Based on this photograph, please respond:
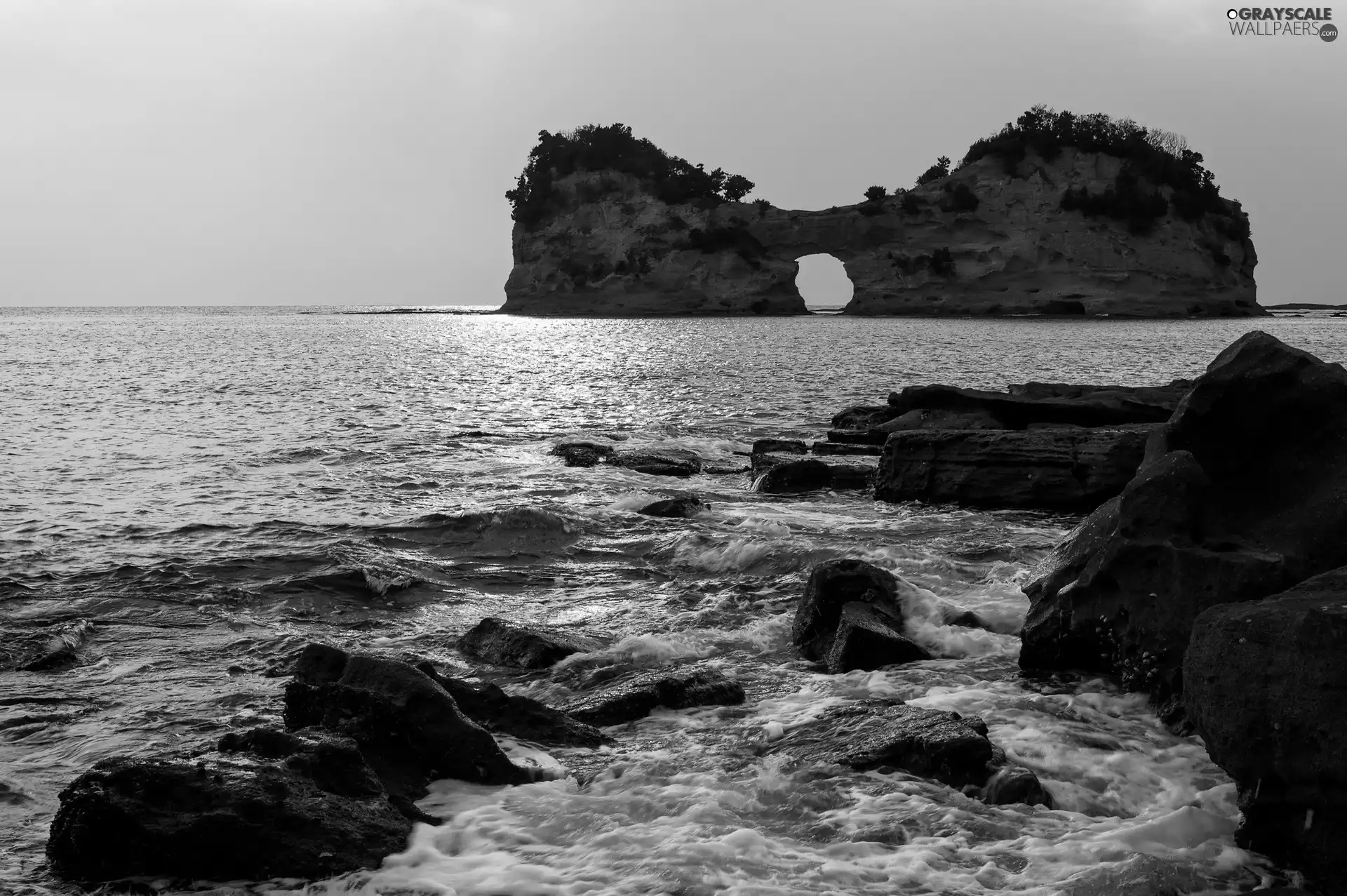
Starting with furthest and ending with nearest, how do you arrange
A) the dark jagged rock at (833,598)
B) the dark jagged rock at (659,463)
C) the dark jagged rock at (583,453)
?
1. the dark jagged rock at (583,453)
2. the dark jagged rock at (659,463)
3. the dark jagged rock at (833,598)

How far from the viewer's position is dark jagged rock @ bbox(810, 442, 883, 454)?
20.2m

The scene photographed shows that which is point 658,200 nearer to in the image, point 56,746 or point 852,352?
point 852,352

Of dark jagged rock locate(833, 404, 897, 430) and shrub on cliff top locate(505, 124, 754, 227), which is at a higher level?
shrub on cliff top locate(505, 124, 754, 227)

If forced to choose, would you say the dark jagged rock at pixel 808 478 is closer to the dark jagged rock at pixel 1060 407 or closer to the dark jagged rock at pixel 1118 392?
the dark jagged rock at pixel 1060 407

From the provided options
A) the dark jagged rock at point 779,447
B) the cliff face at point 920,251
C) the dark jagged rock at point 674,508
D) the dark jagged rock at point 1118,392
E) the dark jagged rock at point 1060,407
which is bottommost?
the dark jagged rock at point 674,508

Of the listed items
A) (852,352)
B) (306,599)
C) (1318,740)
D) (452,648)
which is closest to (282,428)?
(306,599)

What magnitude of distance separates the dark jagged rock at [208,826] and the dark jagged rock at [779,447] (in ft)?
50.2

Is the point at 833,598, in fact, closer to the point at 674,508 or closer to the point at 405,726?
the point at 405,726

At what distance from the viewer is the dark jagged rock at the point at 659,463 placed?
60.3 feet

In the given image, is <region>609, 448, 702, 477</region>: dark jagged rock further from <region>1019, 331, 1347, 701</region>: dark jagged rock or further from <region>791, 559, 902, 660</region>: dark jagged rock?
<region>1019, 331, 1347, 701</region>: dark jagged rock

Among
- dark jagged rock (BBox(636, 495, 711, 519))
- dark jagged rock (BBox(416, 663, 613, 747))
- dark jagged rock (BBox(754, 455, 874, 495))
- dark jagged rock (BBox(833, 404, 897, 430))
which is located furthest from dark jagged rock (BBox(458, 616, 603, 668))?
dark jagged rock (BBox(833, 404, 897, 430))

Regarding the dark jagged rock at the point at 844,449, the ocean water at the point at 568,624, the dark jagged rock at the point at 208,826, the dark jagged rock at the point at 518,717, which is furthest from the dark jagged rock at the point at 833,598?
the dark jagged rock at the point at 844,449

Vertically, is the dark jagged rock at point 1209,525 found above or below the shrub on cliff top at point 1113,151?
below

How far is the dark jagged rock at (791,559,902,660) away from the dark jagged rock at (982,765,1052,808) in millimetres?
2749
